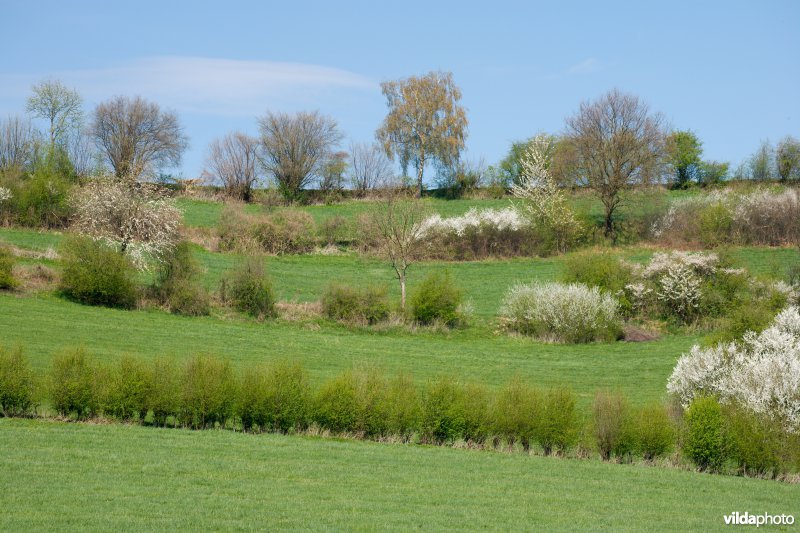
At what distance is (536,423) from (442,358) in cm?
1198

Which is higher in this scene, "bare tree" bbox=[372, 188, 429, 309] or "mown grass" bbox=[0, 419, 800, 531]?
"bare tree" bbox=[372, 188, 429, 309]

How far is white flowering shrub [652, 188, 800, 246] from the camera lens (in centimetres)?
5306

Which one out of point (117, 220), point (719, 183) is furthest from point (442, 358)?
point (719, 183)

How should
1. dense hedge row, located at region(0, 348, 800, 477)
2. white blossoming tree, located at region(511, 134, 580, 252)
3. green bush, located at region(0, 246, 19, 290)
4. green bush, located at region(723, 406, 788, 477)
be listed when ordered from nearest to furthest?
green bush, located at region(723, 406, 788, 477) → dense hedge row, located at region(0, 348, 800, 477) → green bush, located at region(0, 246, 19, 290) → white blossoming tree, located at region(511, 134, 580, 252)

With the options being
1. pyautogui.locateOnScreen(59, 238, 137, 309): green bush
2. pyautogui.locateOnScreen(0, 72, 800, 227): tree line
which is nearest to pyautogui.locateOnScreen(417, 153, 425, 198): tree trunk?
pyautogui.locateOnScreen(0, 72, 800, 227): tree line

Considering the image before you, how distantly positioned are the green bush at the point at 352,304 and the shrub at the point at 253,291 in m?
2.54

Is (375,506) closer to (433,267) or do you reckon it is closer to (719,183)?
(433,267)

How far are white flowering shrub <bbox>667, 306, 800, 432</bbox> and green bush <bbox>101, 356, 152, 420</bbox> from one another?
1482 cm

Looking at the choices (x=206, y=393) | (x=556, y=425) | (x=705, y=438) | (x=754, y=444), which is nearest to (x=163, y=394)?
(x=206, y=393)

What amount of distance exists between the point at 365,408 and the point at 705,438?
8.21 meters

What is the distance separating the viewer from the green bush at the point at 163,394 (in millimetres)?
20828

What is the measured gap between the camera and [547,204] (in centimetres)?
5719

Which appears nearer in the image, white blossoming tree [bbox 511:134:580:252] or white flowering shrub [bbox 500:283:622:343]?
white flowering shrub [bbox 500:283:622:343]

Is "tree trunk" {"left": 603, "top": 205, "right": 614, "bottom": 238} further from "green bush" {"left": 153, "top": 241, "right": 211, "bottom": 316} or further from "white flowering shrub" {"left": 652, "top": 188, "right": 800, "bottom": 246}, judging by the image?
"green bush" {"left": 153, "top": 241, "right": 211, "bottom": 316}
